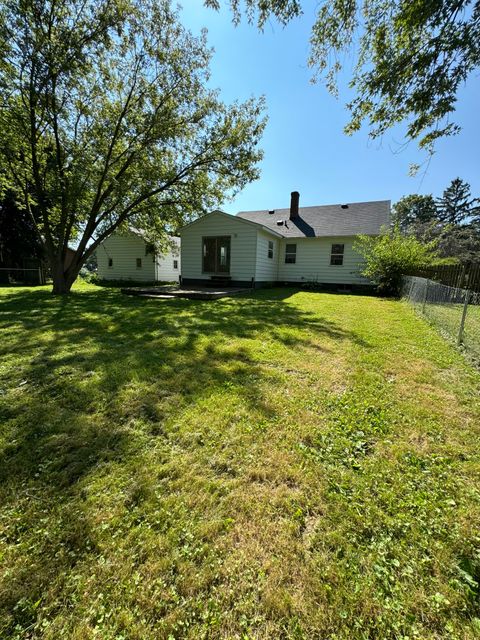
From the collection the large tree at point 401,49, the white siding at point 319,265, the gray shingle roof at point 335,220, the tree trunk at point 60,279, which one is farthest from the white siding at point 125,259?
the large tree at point 401,49

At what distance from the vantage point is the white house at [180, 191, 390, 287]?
13523 millimetres

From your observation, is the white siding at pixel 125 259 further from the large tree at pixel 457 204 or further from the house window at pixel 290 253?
the large tree at pixel 457 204

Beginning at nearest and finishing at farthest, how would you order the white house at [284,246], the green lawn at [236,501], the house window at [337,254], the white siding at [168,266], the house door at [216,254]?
the green lawn at [236,501] → the white house at [284,246] → the house door at [216,254] → the house window at [337,254] → the white siding at [168,266]

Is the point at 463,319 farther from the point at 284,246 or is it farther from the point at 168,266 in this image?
the point at 168,266

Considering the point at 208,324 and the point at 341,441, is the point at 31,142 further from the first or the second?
the point at 341,441

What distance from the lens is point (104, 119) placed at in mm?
10445

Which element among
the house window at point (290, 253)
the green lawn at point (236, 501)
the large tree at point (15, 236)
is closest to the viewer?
the green lawn at point (236, 501)

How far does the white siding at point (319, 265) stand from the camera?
48.4ft

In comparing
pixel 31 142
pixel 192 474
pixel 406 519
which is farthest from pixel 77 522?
pixel 31 142

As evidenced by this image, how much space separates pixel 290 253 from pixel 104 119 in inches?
412

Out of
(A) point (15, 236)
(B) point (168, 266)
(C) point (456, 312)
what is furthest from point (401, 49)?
(A) point (15, 236)

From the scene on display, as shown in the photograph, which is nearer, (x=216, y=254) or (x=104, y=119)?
(x=104, y=119)

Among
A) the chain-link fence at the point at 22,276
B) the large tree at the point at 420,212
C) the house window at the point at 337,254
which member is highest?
the large tree at the point at 420,212

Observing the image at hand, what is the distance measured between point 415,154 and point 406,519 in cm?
668
